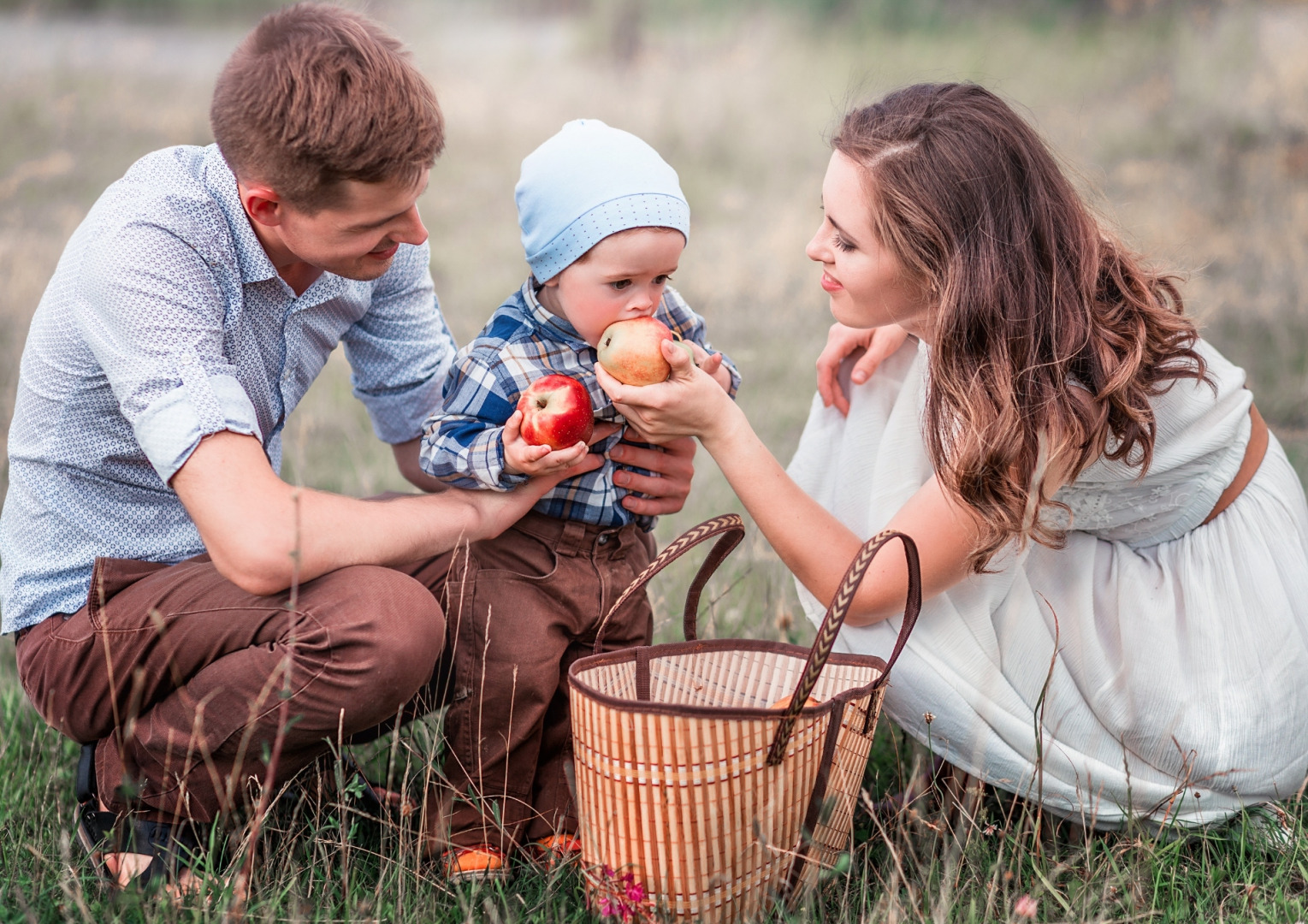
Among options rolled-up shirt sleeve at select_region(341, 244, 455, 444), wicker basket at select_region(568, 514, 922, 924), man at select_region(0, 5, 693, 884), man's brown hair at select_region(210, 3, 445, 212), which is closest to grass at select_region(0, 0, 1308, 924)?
wicker basket at select_region(568, 514, 922, 924)

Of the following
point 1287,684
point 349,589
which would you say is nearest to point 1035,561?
point 1287,684

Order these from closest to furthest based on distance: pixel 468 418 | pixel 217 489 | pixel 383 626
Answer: pixel 217 489 → pixel 383 626 → pixel 468 418

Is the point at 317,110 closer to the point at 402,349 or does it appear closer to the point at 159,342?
the point at 159,342

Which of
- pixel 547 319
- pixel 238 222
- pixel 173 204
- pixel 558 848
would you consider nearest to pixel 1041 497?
pixel 547 319

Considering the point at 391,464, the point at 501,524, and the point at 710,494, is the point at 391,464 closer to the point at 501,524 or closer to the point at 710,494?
the point at 710,494

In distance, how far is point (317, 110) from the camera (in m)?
2.15

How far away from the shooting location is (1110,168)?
10.5 meters

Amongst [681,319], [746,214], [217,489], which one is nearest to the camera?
[217,489]

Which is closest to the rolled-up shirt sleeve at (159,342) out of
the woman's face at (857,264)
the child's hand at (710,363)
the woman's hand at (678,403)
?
the woman's hand at (678,403)

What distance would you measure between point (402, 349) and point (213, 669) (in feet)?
3.13

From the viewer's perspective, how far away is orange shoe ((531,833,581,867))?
2338mm

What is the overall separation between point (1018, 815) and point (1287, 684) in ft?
2.11

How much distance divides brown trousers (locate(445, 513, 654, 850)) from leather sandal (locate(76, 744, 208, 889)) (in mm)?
524

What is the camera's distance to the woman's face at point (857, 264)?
241 centimetres
